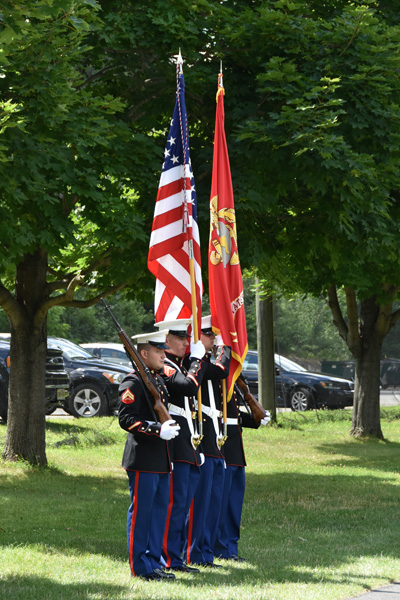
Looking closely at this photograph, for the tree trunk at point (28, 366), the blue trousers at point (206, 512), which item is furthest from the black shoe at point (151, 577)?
the tree trunk at point (28, 366)

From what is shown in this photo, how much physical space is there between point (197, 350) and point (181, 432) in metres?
0.65

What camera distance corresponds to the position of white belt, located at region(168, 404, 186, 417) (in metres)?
7.01

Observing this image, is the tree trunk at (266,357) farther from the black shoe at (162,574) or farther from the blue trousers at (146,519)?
the black shoe at (162,574)

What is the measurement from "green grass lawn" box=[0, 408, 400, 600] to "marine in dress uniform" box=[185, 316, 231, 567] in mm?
259

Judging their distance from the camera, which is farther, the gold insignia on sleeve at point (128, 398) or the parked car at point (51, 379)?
the parked car at point (51, 379)

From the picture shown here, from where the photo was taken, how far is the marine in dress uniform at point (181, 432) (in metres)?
6.81

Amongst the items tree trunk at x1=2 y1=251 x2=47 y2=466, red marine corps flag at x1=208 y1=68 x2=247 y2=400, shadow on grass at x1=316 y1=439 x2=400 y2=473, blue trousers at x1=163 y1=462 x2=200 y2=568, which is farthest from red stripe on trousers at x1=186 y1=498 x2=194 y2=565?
shadow on grass at x1=316 y1=439 x2=400 y2=473

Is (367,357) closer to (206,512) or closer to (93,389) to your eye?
(93,389)

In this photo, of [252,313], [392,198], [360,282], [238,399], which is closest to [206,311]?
[252,313]

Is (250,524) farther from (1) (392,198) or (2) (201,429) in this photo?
(1) (392,198)

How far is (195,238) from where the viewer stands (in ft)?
25.2

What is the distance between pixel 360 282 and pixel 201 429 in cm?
806

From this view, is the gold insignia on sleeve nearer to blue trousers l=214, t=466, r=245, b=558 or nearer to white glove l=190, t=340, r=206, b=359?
white glove l=190, t=340, r=206, b=359

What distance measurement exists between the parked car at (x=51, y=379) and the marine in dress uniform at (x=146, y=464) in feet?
37.2
